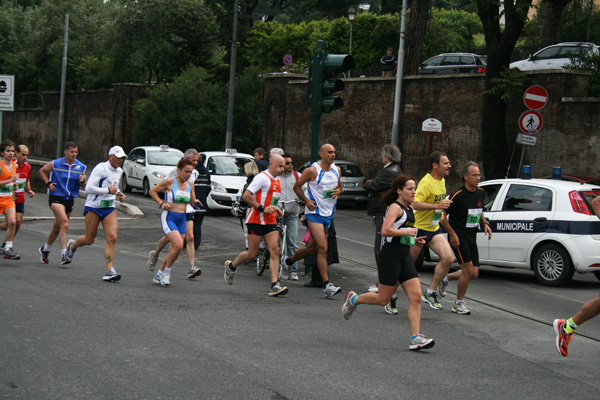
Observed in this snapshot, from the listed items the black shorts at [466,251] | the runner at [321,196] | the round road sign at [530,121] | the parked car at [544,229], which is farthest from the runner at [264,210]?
the round road sign at [530,121]

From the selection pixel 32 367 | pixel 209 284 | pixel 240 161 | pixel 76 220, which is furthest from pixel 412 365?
pixel 240 161

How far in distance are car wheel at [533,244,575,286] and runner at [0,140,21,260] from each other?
316 inches

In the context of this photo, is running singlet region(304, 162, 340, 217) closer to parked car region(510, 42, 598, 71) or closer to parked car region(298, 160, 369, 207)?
parked car region(298, 160, 369, 207)

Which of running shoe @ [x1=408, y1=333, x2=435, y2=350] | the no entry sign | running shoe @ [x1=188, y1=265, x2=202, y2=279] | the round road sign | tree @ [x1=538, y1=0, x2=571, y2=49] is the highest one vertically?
tree @ [x1=538, y1=0, x2=571, y2=49]

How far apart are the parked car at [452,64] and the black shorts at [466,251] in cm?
2539

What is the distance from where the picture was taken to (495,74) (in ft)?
79.0

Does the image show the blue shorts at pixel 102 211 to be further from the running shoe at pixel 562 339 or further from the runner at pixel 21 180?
the running shoe at pixel 562 339

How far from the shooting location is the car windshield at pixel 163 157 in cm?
2772

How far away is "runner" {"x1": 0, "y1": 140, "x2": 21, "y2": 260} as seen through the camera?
12688 millimetres

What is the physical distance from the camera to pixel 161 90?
4066cm

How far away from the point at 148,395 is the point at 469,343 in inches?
144

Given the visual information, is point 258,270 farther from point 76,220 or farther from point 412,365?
point 76,220

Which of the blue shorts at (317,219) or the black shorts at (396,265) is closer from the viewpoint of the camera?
the black shorts at (396,265)

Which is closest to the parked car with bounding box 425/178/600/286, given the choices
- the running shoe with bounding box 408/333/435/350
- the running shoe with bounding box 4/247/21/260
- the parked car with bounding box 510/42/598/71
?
the running shoe with bounding box 408/333/435/350
